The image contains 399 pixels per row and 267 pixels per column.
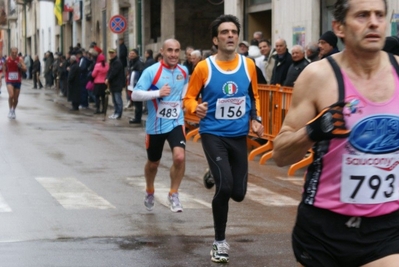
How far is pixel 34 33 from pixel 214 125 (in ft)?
220

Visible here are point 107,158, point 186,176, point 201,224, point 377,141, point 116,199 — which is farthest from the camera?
point 107,158

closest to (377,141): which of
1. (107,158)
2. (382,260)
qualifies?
(382,260)

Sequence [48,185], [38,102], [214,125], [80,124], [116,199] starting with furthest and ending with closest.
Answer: [38,102] → [80,124] → [48,185] → [116,199] → [214,125]

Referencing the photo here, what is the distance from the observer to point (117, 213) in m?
9.34

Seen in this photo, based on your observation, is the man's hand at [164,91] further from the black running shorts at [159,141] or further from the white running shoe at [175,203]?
the white running shoe at [175,203]

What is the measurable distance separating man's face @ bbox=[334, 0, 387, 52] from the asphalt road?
3.59 m

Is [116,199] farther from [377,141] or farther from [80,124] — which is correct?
[80,124]

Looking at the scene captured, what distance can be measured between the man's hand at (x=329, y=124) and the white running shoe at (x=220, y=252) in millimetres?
3606

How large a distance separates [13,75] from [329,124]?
2022 cm

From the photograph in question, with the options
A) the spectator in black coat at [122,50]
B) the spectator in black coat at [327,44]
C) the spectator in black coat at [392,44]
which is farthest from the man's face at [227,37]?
the spectator in black coat at [122,50]

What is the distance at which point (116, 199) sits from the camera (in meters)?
10.3

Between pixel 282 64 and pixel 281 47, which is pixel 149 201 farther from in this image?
pixel 282 64

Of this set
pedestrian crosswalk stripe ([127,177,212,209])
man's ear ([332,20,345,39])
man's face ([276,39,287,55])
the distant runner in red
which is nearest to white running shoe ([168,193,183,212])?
pedestrian crosswalk stripe ([127,177,212,209])

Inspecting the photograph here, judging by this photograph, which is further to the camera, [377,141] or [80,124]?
[80,124]
